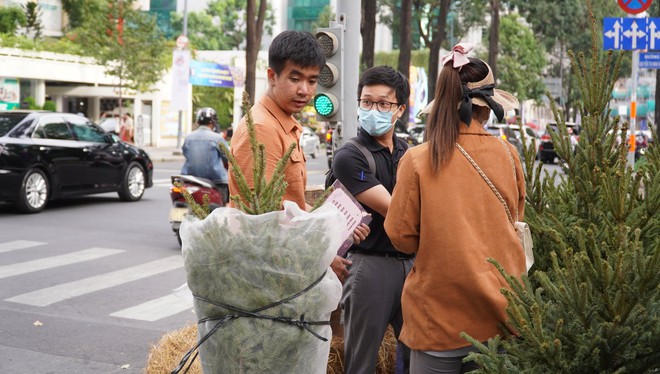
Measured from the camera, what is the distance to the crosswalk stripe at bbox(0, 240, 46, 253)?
11141mm

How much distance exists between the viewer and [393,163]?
4375 millimetres

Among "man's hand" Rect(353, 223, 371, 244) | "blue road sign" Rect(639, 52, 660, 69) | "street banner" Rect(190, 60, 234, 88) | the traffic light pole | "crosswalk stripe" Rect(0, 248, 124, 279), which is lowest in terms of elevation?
"crosswalk stripe" Rect(0, 248, 124, 279)

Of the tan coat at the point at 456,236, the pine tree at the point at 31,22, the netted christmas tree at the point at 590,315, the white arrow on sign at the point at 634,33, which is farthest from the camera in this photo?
the pine tree at the point at 31,22

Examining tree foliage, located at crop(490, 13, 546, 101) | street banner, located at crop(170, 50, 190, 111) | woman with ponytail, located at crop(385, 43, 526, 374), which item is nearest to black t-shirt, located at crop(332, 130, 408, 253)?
woman with ponytail, located at crop(385, 43, 526, 374)

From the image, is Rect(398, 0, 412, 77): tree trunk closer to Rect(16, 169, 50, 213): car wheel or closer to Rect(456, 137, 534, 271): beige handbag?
Rect(16, 169, 50, 213): car wheel

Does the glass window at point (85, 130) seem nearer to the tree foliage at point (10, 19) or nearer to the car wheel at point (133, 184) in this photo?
the car wheel at point (133, 184)

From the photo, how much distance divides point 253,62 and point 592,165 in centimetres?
2817

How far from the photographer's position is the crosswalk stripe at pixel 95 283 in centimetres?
848

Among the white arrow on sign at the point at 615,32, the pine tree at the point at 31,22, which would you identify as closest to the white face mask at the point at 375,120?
the white arrow on sign at the point at 615,32

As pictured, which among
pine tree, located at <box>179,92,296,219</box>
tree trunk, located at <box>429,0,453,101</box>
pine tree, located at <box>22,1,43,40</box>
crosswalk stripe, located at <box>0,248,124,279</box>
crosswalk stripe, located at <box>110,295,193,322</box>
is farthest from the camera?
pine tree, located at <box>22,1,43,40</box>

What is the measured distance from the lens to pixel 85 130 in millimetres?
15953

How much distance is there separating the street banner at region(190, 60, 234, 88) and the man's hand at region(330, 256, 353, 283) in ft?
142

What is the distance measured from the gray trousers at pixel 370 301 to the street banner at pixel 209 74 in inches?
1701

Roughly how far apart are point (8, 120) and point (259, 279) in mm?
13025
